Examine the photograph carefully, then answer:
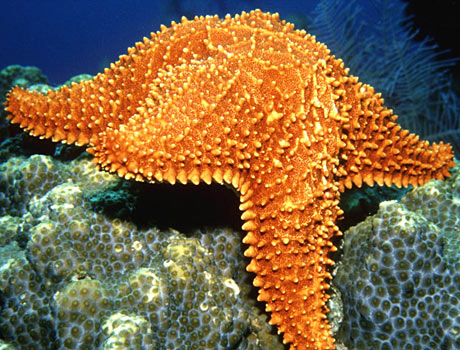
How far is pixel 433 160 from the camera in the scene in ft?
11.6

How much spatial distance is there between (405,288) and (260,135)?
6.64 feet

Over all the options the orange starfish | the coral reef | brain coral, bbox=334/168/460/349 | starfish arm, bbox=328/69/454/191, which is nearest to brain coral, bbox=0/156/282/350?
the orange starfish

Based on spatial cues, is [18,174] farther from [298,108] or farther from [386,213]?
[386,213]

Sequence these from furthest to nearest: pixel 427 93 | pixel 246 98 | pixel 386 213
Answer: pixel 427 93, pixel 386 213, pixel 246 98

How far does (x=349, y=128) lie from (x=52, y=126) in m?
2.79

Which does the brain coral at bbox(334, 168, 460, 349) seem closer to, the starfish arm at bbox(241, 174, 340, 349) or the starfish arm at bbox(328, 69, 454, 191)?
the starfish arm at bbox(328, 69, 454, 191)

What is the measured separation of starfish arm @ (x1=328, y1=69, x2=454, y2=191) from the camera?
3021mm

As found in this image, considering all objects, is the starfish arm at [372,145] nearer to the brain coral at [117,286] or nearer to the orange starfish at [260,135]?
the orange starfish at [260,135]

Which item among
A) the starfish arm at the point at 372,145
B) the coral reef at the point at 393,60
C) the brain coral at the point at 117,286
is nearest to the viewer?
the brain coral at the point at 117,286

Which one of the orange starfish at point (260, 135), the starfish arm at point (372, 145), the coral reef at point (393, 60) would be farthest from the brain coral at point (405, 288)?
the coral reef at point (393, 60)

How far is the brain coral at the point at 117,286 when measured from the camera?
8.80 feet

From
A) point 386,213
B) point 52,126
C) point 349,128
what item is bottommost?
point 52,126

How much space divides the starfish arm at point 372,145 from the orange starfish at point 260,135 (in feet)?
0.06

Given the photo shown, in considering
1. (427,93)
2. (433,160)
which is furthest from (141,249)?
(427,93)
